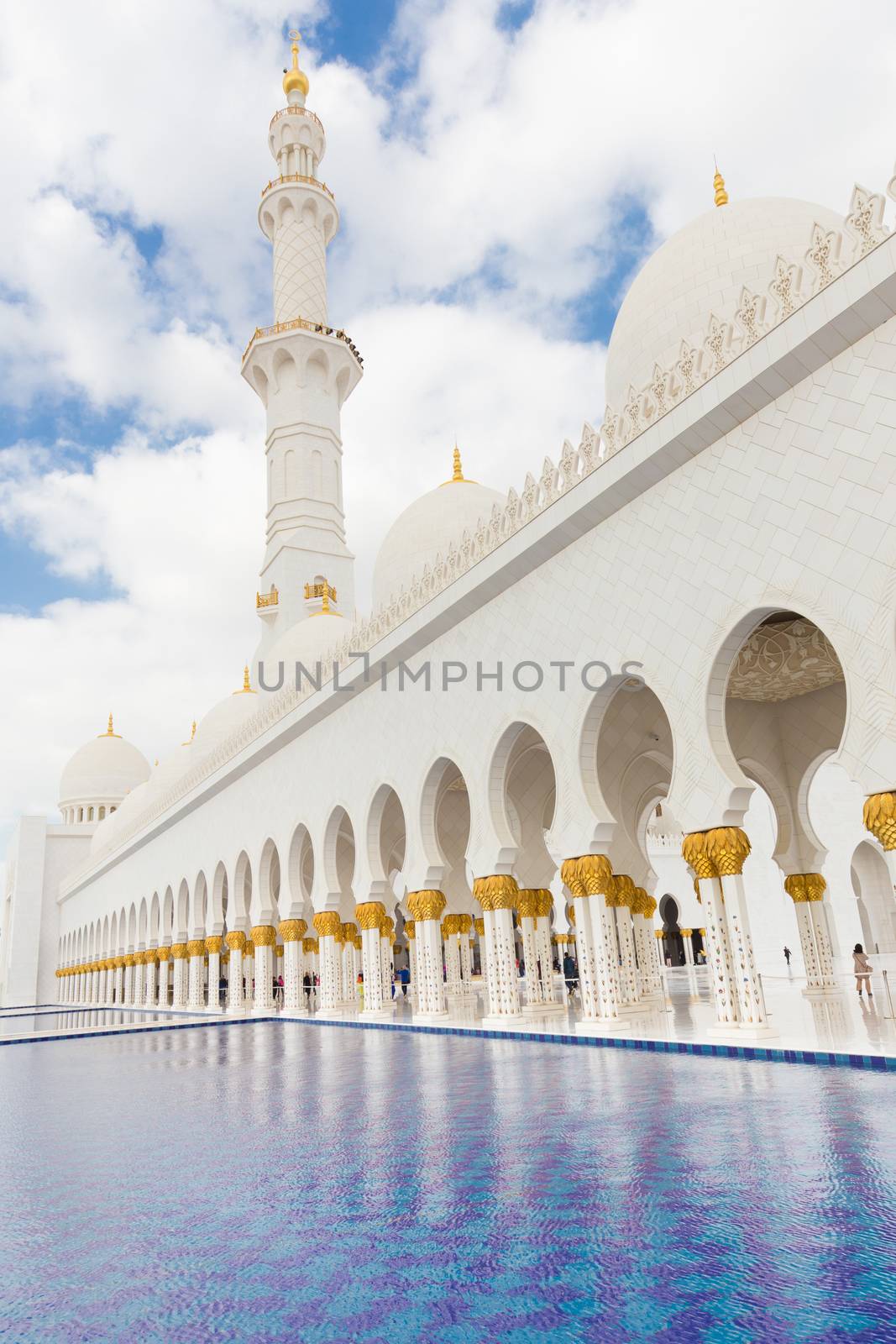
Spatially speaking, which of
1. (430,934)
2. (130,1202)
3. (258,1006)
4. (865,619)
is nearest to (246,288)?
(258,1006)

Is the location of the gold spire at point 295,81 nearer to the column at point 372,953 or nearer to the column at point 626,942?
the column at point 372,953

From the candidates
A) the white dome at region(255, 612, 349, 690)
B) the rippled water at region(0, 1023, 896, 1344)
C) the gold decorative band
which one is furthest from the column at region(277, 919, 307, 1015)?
the rippled water at region(0, 1023, 896, 1344)

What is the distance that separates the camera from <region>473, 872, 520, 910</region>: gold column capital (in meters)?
8.84

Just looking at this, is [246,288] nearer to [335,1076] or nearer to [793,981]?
[793,981]

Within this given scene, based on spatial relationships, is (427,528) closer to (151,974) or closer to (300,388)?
(300,388)

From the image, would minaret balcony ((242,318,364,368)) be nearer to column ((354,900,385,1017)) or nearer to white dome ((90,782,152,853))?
white dome ((90,782,152,853))

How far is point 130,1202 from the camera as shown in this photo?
308cm

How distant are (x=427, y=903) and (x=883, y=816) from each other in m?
5.62

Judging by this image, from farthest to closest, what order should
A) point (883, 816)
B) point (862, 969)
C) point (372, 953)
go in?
point (372, 953)
point (862, 969)
point (883, 816)

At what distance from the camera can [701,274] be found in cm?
877

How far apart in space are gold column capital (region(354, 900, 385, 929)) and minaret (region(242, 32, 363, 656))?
916 centimetres

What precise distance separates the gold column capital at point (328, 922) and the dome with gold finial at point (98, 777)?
24.4 metres

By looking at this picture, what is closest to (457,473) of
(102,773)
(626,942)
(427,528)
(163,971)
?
(427,528)

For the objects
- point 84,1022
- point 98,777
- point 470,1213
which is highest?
point 98,777
